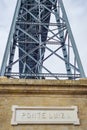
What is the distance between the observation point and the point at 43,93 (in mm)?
5891

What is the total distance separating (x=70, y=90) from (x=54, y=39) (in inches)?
187

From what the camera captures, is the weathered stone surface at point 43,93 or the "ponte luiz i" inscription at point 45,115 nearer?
the "ponte luiz i" inscription at point 45,115

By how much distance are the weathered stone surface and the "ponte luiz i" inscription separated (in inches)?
3.9

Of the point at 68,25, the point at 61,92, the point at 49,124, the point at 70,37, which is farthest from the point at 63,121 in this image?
the point at 68,25

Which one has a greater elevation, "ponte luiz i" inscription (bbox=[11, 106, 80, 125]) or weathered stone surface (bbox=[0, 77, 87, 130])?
weathered stone surface (bbox=[0, 77, 87, 130])

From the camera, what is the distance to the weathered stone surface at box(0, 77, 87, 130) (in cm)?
575

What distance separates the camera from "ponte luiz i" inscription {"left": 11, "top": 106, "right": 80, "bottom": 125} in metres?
5.46

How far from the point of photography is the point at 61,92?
19.4ft

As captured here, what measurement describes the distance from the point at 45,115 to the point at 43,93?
0.51 m

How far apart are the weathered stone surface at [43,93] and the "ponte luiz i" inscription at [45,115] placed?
0.10 m

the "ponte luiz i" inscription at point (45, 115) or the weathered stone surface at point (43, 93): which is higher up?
the weathered stone surface at point (43, 93)

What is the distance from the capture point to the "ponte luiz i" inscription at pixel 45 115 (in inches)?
215

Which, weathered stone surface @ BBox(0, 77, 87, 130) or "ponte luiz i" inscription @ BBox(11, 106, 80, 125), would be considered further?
weathered stone surface @ BBox(0, 77, 87, 130)

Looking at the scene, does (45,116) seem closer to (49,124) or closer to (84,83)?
(49,124)
